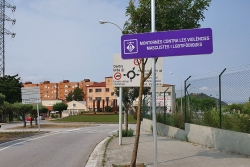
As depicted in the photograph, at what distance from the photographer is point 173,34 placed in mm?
7383

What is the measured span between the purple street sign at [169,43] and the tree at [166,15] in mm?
1227

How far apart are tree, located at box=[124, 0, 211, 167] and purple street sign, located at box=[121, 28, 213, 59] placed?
1.23 metres

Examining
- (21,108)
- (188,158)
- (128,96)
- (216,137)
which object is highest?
(128,96)

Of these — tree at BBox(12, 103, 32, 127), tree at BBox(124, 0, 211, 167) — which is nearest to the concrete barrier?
tree at BBox(124, 0, 211, 167)

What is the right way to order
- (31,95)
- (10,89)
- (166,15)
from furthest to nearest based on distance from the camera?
1. (10,89)
2. (31,95)
3. (166,15)

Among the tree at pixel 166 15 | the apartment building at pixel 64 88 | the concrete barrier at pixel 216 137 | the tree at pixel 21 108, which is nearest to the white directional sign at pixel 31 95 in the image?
the tree at pixel 21 108

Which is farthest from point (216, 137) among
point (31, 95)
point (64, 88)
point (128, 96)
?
point (64, 88)

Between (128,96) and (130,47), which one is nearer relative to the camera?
(130,47)

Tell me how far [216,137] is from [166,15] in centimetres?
499

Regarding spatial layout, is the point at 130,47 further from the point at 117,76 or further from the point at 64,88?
the point at 64,88

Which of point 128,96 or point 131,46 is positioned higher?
point 131,46

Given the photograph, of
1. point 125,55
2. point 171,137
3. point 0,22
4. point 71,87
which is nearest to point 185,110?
point 171,137

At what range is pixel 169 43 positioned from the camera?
7.39m

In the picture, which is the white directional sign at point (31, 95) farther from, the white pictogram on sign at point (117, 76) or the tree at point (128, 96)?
the white pictogram on sign at point (117, 76)
